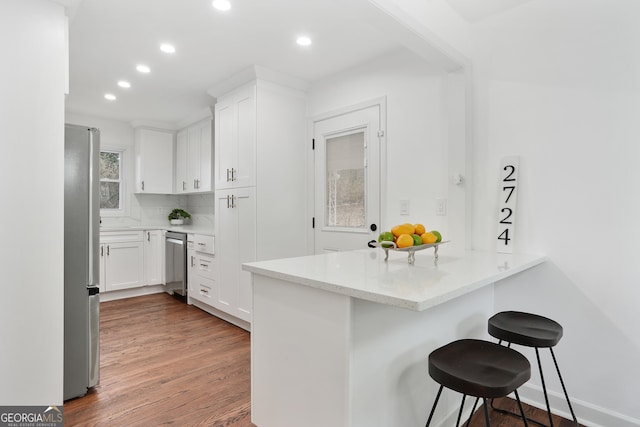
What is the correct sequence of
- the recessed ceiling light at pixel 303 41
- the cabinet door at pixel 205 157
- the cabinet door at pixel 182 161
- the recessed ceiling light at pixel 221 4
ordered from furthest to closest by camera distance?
the cabinet door at pixel 182 161 → the cabinet door at pixel 205 157 → the recessed ceiling light at pixel 303 41 → the recessed ceiling light at pixel 221 4

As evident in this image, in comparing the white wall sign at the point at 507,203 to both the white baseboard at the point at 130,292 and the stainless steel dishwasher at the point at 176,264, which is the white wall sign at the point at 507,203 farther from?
the white baseboard at the point at 130,292

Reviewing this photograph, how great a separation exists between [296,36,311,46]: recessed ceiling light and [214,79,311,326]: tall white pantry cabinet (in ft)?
2.17

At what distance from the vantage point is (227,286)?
3.62 m

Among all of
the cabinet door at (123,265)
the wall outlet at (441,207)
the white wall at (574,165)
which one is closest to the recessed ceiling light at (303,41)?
the white wall at (574,165)

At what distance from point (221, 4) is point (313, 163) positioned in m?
1.64

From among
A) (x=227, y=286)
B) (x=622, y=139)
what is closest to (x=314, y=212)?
(x=227, y=286)

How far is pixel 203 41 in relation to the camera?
2686 millimetres

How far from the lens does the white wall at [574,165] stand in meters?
1.84

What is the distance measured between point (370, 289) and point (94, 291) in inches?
78.4

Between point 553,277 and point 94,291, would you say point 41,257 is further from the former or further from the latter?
point 553,277

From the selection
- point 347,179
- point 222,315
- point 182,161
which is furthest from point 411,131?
point 182,161

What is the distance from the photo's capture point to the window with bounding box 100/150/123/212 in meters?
5.12

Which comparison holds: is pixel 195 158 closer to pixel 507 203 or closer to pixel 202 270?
pixel 202 270

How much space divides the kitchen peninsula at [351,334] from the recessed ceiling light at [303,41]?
1749 millimetres
